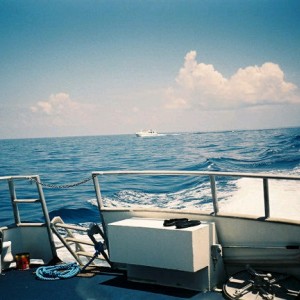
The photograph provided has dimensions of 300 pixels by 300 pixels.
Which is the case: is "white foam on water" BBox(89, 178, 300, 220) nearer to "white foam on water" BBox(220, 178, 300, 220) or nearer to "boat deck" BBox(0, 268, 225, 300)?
"white foam on water" BBox(220, 178, 300, 220)

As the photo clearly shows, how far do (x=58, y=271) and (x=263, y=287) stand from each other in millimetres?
2809

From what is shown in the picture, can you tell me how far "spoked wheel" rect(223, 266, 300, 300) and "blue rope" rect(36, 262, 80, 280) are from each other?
212 cm

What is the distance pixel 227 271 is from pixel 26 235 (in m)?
3.26

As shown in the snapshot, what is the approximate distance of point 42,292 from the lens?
4430mm

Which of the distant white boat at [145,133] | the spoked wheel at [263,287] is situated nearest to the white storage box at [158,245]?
the spoked wheel at [263,287]

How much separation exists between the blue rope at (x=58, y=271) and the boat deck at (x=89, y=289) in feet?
→ 0.22

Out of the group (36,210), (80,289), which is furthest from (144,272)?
(36,210)

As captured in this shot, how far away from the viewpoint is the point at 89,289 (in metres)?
4.45

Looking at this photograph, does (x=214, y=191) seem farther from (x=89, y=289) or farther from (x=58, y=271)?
(x=58, y=271)

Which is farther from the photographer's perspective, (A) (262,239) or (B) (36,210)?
(B) (36,210)

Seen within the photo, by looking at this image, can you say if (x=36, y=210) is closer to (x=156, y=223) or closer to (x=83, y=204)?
(x=83, y=204)

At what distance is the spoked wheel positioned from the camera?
12.7ft

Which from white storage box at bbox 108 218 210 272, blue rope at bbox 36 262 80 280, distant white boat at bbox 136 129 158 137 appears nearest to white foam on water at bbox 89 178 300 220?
blue rope at bbox 36 262 80 280

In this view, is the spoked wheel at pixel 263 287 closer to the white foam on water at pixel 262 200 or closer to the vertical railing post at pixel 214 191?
the vertical railing post at pixel 214 191
